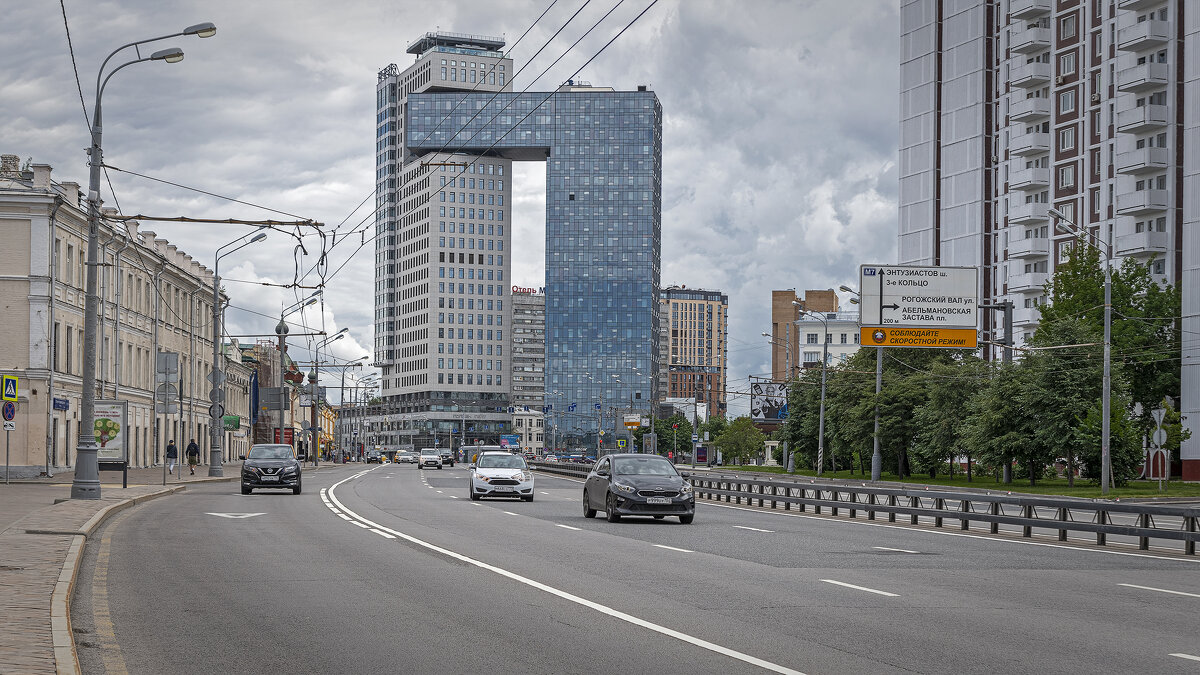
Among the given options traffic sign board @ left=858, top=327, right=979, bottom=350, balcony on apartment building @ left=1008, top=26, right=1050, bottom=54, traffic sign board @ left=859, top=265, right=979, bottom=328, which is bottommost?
traffic sign board @ left=858, top=327, right=979, bottom=350

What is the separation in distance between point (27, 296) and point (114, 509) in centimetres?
3110

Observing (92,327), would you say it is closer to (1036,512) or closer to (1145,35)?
(1036,512)

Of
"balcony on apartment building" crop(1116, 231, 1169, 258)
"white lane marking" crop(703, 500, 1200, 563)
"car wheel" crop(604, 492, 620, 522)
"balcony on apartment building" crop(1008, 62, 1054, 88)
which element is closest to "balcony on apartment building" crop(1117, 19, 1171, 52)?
"balcony on apartment building" crop(1116, 231, 1169, 258)

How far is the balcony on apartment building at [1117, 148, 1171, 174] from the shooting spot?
7888cm

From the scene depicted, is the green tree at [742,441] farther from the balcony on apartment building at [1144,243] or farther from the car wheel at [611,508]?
the car wheel at [611,508]

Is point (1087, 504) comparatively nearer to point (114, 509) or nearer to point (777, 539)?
point (777, 539)

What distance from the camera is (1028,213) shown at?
93.6 meters

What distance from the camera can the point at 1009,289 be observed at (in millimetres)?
95500

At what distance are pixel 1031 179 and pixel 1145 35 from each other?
1586cm

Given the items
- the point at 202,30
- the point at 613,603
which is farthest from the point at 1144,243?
the point at 613,603

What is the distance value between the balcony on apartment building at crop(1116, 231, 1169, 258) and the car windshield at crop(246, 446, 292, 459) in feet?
185

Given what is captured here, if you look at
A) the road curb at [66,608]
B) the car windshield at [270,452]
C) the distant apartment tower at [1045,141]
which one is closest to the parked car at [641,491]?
the road curb at [66,608]

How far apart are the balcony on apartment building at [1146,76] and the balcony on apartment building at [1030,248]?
1556 centimetres

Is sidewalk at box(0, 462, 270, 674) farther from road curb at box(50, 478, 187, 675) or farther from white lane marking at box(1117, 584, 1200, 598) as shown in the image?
white lane marking at box(1117, 584, 1200, 598)
